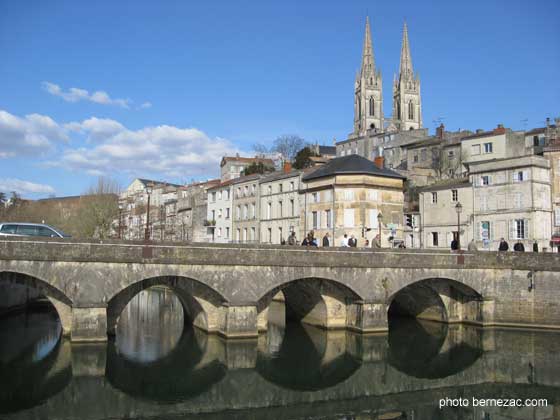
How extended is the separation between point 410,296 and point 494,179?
1503 cm

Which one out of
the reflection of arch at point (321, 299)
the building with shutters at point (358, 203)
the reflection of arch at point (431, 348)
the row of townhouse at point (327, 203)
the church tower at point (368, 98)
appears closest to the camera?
the reflection of arch at point (431, 348)

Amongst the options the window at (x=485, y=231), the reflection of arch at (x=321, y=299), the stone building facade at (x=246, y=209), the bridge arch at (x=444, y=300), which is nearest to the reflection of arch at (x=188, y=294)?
the reflection of arch at (x=321, y=299)

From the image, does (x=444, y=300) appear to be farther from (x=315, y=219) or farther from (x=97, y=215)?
(x=97, y=215)

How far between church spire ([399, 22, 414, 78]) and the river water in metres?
109

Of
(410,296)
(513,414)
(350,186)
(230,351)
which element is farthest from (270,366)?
(350,186)

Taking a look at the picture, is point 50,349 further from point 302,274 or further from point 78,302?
point 302,274

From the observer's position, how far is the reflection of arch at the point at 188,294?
90.3ft

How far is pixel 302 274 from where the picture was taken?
2853 cm

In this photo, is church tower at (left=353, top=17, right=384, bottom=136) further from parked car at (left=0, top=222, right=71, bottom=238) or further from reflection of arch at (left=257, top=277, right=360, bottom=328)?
parked car at (left=0, top=222, right=71, bottom=238)

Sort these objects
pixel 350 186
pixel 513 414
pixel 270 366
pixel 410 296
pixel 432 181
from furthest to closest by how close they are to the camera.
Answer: pixel 432 181 → pixel 350 186 → pixel 410 296 → pixel 270 366 → pixel 513 414

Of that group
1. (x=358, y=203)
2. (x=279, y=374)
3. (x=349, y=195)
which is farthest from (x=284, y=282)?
(x=349, y=195)

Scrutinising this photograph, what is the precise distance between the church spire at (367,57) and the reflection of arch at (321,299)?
106747mm

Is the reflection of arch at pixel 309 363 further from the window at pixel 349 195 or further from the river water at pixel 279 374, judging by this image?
the window at pixel 349 195

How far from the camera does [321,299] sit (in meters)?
31.7
